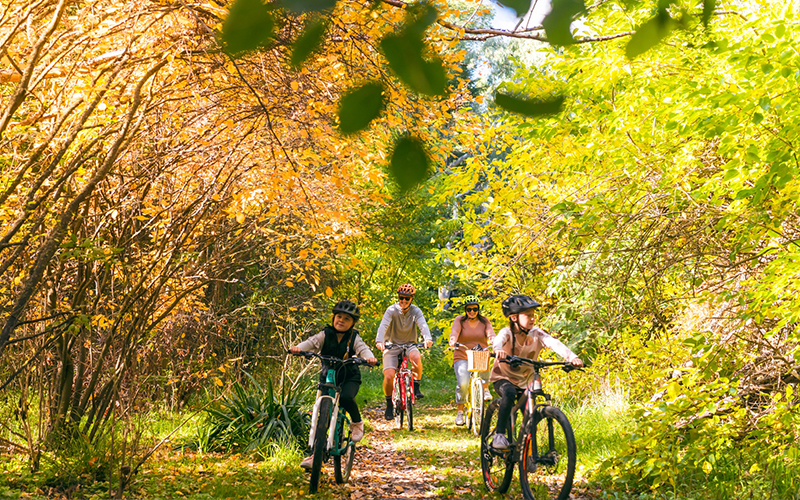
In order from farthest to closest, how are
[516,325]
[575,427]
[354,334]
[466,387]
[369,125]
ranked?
[466,387]
[575,427]
[354,334]
[516,325]
[369,125]

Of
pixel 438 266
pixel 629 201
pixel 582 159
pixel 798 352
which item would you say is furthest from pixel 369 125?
pixel 438 266

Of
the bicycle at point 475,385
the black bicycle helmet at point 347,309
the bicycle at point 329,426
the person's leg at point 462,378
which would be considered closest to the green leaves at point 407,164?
the bicycle at point 329,426

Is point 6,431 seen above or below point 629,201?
below

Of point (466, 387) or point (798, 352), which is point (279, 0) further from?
point (466, 387)

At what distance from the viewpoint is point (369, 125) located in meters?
1.12

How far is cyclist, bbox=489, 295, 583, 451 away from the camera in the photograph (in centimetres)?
519

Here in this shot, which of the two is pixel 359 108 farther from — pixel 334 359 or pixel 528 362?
pixel 334 359

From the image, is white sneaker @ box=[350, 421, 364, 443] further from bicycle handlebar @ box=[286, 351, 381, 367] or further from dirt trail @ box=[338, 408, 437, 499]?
bicycle handlebar @ box=[286, 351, 381, 367]

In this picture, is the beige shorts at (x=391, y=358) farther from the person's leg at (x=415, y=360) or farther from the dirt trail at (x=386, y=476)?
the dirt trail at (x=386, y=476)

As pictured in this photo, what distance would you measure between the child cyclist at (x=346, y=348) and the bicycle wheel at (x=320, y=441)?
1.09 ft

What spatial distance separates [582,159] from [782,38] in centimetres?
196

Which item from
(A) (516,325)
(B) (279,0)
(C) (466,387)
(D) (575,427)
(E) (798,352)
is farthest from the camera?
(C) (466,387)

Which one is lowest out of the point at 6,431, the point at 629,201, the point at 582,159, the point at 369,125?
the point at 6,431

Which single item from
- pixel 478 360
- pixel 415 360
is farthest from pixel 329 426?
pixel 415 360
